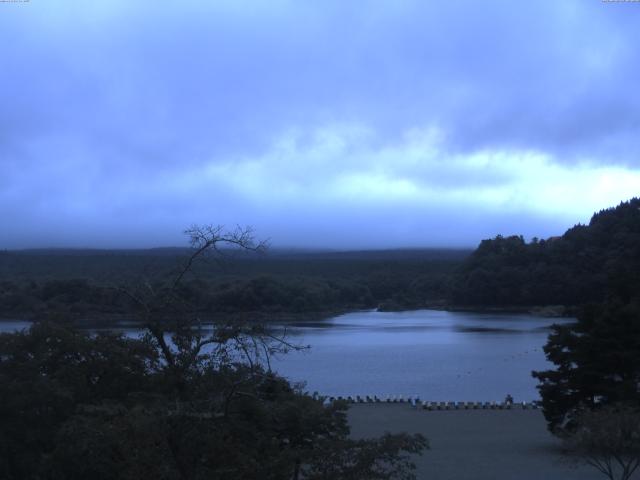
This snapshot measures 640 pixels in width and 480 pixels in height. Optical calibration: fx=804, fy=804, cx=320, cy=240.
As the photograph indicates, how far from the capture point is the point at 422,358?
4078cm

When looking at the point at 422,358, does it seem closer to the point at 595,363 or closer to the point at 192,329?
the point at 595,363

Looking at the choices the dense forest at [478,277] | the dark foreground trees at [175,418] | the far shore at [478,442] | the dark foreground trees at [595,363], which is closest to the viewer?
the dark foreground trees at [175,418]

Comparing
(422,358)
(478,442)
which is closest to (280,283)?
(422,358)

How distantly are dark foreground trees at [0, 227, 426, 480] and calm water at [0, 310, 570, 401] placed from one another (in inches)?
334

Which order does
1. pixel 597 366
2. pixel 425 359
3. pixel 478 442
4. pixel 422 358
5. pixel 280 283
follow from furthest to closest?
pixel 280 283
pixel 422 358
pixel 425 359
pixel 478 442
pixel 597 366

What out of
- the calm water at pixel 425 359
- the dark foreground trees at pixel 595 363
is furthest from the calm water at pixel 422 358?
the dark foreground trees at pixel 595 363

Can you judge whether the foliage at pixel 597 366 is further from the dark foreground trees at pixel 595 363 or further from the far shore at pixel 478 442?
the far shore at pixel 478 442

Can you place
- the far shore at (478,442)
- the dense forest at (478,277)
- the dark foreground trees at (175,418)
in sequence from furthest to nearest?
the dense forest at (478,277) → the far shore at (478,442) → the dark foreground trees at (175,418)

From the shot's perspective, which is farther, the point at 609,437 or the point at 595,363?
the point at 595,363

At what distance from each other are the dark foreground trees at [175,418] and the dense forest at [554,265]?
2486 inches

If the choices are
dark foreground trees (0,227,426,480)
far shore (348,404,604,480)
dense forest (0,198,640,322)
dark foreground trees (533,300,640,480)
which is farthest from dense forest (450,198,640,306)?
dark foreground trees (0,227,426,480)

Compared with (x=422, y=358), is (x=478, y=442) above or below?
above

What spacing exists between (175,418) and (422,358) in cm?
3547

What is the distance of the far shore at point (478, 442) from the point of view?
1402cm
